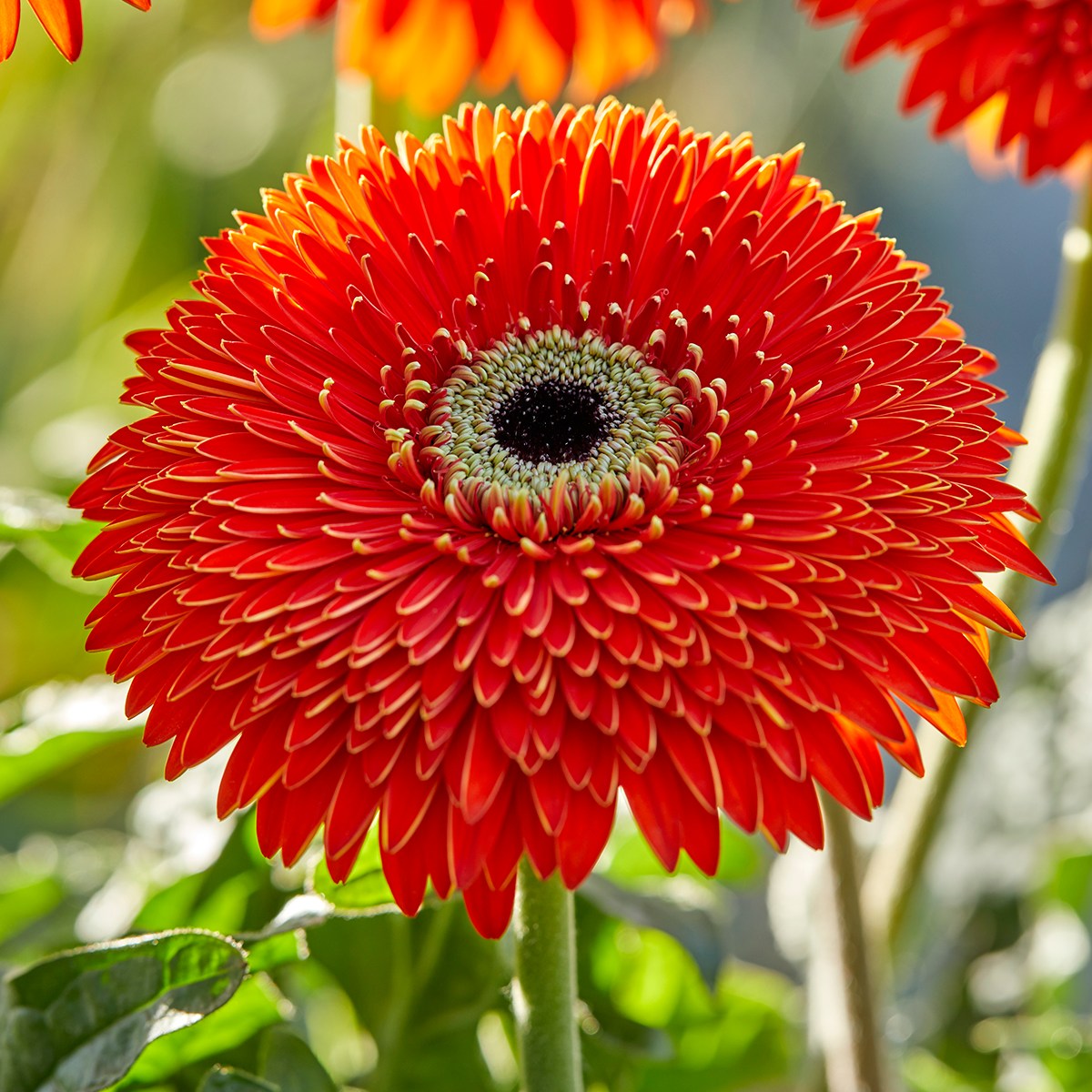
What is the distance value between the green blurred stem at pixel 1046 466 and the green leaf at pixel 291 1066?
0.83 feet

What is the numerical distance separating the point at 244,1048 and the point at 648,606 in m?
0.32

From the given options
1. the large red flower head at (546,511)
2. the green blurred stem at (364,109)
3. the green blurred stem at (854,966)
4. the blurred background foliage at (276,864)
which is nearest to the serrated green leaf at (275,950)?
the blurred background foliage at (276,864)

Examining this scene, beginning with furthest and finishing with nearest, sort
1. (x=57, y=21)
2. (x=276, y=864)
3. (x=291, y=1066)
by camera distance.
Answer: (x=276, y=864), (x=291, y=1066), (x=57, y=21)

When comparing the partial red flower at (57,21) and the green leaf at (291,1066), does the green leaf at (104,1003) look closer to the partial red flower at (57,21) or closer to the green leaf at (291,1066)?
the green leaf at (291,1066)

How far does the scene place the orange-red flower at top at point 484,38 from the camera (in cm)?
61

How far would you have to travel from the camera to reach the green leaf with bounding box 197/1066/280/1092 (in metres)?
0.45

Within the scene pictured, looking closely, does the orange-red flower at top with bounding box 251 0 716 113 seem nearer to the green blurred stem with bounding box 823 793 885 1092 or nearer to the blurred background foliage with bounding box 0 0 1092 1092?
the blurred background foliage with bounding box 0 0 1092 1092

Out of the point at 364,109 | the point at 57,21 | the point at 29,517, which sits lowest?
the point at 29,517

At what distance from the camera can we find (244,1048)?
57cm

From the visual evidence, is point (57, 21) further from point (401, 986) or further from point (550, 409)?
point (401, 986)

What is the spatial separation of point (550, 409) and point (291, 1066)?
0.27 m

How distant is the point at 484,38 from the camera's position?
635 millimetres

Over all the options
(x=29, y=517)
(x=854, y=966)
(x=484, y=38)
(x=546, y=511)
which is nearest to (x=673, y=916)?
(x=854, y=966)

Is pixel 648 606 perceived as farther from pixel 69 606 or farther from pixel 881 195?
pixel 881 195
